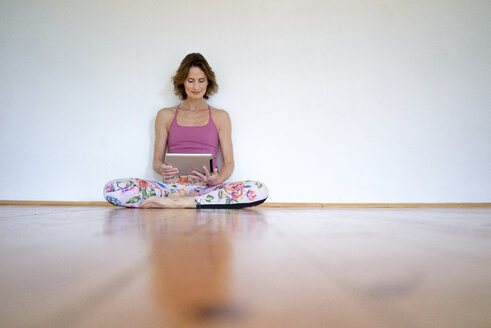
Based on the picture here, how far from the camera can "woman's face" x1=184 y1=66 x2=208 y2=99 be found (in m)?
2.10

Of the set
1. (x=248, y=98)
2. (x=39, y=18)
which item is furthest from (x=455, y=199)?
(x=39, y=18)

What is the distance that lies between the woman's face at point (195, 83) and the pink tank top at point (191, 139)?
24cm

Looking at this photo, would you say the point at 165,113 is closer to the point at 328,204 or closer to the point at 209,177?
the point at 209,177

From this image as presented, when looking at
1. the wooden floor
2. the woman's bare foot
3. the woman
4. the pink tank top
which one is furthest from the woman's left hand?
the wooden floor

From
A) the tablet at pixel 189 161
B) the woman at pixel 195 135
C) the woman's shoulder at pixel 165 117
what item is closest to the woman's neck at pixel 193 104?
the woman at pixel 195 135

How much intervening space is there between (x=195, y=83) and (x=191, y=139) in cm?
42

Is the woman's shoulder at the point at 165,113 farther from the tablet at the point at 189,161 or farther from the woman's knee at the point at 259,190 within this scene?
the woman's knee at the point at 259,190

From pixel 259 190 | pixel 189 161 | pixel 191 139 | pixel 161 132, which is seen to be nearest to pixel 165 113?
pixel 161 132

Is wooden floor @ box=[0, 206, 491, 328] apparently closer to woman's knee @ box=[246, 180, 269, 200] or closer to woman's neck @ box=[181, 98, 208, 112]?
woman's knee @ box=[246, 180, 269, 200]

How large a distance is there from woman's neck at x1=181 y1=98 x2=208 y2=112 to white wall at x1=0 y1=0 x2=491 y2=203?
0.38 feet

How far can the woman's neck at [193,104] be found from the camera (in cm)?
223

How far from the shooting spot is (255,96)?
231 centimetres

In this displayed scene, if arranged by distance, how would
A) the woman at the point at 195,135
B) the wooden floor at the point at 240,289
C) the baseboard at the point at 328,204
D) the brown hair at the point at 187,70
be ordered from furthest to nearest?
the baseboard at the point at 328,204 < the brown hair at the point at 187,70 < the woman at the point at 195,135 < the wooden floor at the point at 240,289

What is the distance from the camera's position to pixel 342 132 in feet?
7.59
